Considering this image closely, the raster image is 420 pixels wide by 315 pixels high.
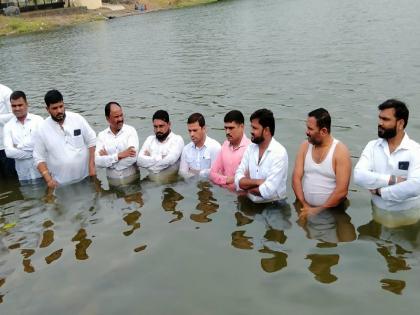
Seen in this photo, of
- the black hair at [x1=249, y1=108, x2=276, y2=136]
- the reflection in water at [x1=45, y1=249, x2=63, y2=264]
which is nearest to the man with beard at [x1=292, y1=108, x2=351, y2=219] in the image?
the black hair at [x1=249, y1=108, x2=276, y2=136]

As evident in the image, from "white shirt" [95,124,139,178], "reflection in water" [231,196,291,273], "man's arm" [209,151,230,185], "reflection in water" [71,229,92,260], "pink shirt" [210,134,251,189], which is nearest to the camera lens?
"reflection in water" [231,196,291,273]

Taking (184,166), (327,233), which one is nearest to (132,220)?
(184,166)

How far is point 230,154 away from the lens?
8078 millimetres

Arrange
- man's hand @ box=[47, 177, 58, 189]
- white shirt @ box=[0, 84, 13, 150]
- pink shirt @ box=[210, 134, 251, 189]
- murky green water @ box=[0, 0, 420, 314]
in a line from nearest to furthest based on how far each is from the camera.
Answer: murky green water @ box=[0, 0, 420, 314] < pink shirt @ box=[210, 134, 251, 189] < man's hand @ box=[47, 177, 58, 189] < white shirt @ box=[0, 84, 13, 150]

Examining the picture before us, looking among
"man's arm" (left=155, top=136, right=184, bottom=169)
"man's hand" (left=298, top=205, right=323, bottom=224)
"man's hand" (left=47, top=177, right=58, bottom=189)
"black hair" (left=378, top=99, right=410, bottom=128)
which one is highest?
"black hair" (left=378, top=99, right=410, bottom=128)

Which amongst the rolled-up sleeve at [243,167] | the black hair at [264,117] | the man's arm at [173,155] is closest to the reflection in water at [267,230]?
the rolled-up sleeve at [243,167]

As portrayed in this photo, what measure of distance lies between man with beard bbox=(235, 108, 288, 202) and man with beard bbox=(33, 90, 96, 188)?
10.8ft

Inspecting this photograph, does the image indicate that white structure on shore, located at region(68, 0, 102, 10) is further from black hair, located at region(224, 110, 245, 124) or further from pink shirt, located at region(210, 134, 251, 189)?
black hair, located at region(224, 110, 245, 124)

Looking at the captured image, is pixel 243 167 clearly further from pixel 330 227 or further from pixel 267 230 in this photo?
pixel 330 227

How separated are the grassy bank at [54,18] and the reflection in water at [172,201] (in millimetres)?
57947

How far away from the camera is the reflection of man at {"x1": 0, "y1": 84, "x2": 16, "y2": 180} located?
9953 mm

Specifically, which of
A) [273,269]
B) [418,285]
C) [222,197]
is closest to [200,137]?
[222,197]

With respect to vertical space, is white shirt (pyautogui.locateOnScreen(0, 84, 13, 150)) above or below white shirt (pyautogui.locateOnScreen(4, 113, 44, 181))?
above

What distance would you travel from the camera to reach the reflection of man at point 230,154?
25.6 ft
